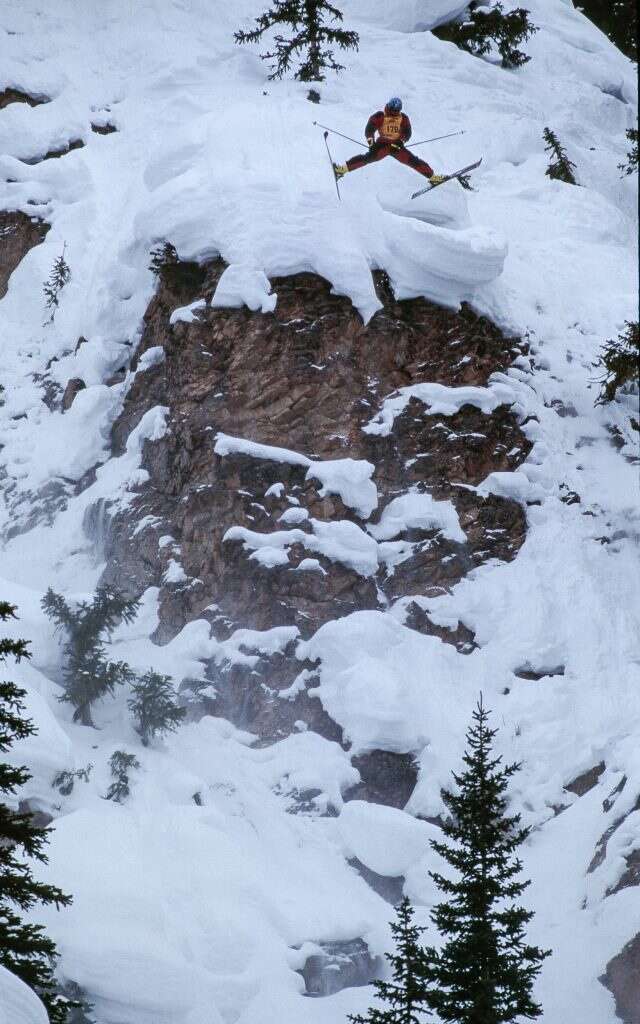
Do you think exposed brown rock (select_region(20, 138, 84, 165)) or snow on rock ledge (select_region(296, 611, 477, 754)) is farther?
exposed brown rock (select_region(20, 138, 84, 165))

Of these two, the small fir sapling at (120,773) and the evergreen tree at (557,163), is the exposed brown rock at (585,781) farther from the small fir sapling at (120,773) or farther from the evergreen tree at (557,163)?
the evergreen tree at (557,163)

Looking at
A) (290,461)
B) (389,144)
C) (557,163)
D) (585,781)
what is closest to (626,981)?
(585,781)

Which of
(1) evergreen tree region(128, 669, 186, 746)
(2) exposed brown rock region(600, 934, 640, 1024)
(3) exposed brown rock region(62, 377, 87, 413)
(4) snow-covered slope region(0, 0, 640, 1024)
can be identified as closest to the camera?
(2) exposed brown rock region(600, 934, 640, 1024)

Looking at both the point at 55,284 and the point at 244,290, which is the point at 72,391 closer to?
the point at 55,284

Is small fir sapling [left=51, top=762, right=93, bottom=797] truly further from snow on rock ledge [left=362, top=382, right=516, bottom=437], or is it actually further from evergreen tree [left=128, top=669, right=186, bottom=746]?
snow on rock ledge [left=362, top=382, right=516, bottom=437]

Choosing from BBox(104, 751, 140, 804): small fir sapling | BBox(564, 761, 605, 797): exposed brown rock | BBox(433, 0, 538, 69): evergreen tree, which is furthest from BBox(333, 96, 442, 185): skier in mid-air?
BBox(104, 751, 140, 804): small fir sapling

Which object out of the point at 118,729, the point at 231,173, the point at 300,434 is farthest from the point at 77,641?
the point at 231,173

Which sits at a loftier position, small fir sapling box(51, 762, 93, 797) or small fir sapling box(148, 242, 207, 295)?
small fir sapling box(148, 242, 207, 295)
